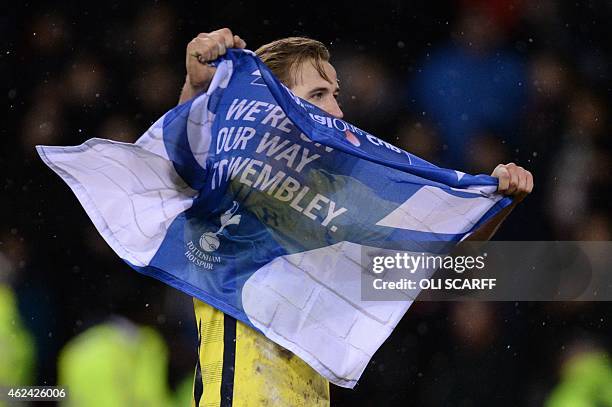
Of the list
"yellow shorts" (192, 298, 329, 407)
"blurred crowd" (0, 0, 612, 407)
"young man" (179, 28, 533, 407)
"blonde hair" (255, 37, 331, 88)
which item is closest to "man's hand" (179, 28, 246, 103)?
"young man" (179, 28, 533, 407)

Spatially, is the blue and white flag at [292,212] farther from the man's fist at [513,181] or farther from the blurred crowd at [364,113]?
the blurred crowd at [364,113]

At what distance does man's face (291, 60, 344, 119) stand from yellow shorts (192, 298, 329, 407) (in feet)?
1.49

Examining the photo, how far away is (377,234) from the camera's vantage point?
1.90 m

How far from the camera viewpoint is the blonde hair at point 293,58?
202 centimetres

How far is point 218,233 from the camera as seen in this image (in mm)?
1879

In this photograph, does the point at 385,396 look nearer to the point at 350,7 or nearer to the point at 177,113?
the point at 350,7

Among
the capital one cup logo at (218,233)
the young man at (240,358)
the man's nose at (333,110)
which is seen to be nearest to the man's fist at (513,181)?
the young man at (240,358)

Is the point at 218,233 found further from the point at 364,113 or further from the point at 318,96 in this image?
the point at 364,113

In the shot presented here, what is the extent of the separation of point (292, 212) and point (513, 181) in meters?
0.40

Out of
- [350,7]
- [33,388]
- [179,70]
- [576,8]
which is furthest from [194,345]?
[576,8]

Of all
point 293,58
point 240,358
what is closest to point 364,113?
point 293,58

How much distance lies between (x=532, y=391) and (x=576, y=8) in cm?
121

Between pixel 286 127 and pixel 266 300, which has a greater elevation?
pixel 286 127

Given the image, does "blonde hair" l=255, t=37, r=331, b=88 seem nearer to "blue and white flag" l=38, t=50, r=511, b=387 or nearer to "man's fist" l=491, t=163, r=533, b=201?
"blue and white flag" l=38, t=50, r=511, b=387
